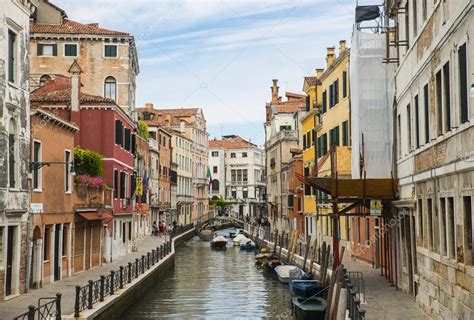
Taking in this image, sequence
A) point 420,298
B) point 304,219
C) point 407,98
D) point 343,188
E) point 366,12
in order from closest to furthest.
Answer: point 420,298 < point 407,98 < point 343,188 < point 366,12 < point 304,219

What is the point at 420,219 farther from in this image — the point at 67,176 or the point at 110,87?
the point at 110,87

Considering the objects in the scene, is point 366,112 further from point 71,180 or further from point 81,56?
point 81,56

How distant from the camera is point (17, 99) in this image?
62.6 ft

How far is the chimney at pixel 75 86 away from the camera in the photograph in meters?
28.5

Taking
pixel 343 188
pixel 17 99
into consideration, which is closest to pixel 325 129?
pixel 343 188

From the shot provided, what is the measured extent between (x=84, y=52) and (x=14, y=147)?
80.0ft

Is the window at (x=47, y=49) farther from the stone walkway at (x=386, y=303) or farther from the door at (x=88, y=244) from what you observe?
the stone walkway at (x=386, y=303)

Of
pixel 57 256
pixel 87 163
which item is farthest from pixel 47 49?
pixel 57 256

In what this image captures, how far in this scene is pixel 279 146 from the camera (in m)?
63.5

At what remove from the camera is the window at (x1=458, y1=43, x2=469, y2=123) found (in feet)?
35.2

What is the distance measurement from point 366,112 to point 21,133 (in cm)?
1037

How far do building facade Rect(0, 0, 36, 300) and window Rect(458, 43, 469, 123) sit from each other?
1176 cm

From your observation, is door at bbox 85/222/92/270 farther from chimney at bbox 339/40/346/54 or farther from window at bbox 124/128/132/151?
chimney at bbox 339/40/346/54

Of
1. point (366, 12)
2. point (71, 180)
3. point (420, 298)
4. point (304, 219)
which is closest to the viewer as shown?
point (420, 298)
